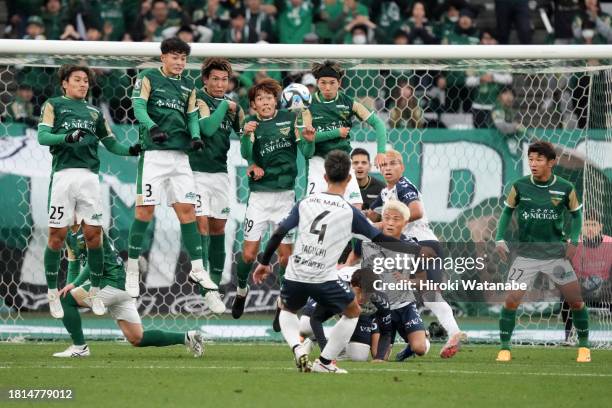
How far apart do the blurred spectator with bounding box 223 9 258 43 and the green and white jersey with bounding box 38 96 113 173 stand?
604 cm

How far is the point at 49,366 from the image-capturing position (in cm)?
1077

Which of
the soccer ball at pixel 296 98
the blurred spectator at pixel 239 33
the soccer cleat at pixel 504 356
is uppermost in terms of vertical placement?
the blurred spectator at pixel 239 33

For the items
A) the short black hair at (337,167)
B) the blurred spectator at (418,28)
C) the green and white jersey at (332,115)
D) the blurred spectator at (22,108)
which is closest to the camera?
the short black hair at (337,167)

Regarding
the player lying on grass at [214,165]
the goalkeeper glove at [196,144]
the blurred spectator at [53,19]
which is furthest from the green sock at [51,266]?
the blurred spectator at [53,19]

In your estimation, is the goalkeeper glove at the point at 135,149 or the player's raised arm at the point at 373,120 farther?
the player's raised arm at the point at 373,120

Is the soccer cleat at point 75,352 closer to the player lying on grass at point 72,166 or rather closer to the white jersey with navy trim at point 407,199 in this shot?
the player lying on grass at point 72,166

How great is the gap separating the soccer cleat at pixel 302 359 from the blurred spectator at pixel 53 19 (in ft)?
33.1

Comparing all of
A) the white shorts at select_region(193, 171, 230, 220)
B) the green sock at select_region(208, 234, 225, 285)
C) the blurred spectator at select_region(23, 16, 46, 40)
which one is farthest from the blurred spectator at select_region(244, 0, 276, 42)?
the green sock at select_region(208, 234, 225, 285)

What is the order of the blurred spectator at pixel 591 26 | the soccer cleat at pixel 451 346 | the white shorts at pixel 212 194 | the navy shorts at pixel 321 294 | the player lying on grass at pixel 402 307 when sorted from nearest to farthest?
the navy shorts at pixel 321 294
the player lying on grass at pixel 402 307
the soccer cleat at pixel 451 346
the white shorts at pixel 212 194
the blurred spectator at pixel 591 26

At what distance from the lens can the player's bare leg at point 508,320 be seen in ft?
39.9

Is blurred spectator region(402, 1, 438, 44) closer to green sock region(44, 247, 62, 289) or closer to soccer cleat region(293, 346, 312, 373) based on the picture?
green sock region(44, 247, 62, 289)

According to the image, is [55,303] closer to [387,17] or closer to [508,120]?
[508,120]

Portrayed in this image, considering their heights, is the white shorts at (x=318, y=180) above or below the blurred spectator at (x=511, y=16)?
below

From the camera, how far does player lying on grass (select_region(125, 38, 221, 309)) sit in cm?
1234
